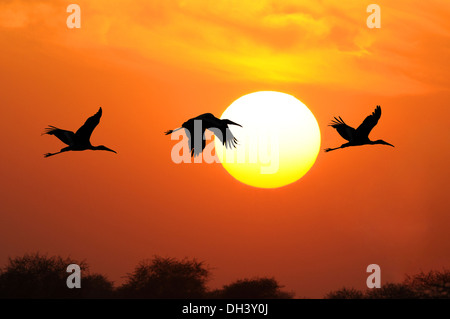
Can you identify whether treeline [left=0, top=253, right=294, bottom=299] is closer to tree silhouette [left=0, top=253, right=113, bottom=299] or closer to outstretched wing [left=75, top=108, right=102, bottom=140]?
tree silhouette [left=0, top=253, right=113, bottom=299]

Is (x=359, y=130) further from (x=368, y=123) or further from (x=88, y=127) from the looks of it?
(x=88, y=127)

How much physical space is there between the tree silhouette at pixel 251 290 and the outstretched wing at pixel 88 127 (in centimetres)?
2787

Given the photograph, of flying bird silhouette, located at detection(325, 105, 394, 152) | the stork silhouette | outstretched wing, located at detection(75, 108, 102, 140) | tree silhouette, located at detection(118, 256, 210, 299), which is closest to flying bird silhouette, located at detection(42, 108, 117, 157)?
outstretched wing, located at detection(75, 108, 102, 140)

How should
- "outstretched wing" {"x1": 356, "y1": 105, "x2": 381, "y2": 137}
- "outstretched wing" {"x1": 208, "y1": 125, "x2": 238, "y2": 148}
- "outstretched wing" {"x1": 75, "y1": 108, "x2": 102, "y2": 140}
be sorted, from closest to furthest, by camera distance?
"outstretched wing" {"x1": 75, "y1": 108, "x2": 102, "y2": 140}, "outstretched wing" {"x1": 356, "y1": 105, "x2": 381, "y2": 137}, "outstretched wing" {"x1": 208, "y1": 125, "x2": 238, "y2": 148}

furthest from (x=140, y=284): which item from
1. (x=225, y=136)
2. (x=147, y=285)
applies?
(x=225, y=136)

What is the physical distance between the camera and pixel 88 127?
76.9 ft

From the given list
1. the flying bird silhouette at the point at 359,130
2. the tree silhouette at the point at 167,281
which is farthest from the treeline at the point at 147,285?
the flying bird silhouette at the point at 359,130

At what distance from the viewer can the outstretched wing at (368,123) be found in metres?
23.9

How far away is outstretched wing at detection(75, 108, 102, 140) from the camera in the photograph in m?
22.6

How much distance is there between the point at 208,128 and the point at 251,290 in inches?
1094

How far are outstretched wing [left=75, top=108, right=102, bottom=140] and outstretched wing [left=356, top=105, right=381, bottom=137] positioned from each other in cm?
893
